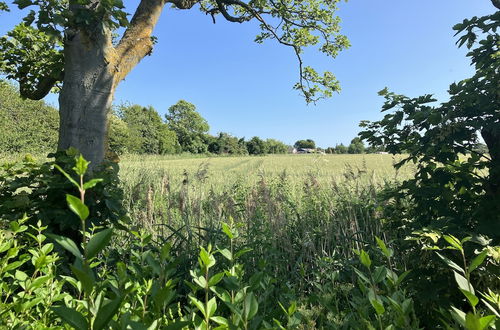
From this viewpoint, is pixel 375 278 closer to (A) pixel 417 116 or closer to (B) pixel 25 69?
(A) pixel 417 116

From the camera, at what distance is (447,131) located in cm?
209

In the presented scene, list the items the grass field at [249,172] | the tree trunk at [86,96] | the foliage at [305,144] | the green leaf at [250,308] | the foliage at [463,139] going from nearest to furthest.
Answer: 1. the green leaf at [250,308]
2. the foliage at [463,139]
3. the tree trunk at [86,96]
4. the grass field at [249,172]
5. the foliage at [305,144]

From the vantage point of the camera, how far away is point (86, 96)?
3.33 metres

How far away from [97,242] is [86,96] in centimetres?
333

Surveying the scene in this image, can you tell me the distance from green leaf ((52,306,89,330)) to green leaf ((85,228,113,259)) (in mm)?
108

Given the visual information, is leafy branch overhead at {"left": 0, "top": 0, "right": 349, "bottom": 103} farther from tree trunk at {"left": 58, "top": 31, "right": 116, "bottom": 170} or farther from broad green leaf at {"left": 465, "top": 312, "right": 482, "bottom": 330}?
broad green leaf at {"left": 465, "top": 312, "right": 482, "bottom": 330}

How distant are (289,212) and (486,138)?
2.49 m

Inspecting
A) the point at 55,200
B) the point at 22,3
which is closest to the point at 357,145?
the point at 55,200

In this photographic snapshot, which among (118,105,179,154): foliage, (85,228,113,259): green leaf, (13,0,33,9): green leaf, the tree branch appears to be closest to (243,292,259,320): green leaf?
(85,228,113,259): green leaf

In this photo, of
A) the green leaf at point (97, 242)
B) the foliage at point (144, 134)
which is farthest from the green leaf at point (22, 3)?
the foliage at point (144, 134)

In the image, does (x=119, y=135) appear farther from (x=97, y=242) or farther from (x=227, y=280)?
(x=97, y=242)

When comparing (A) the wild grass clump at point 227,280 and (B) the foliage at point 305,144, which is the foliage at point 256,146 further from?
(A) the wild grass clump at point 227,280

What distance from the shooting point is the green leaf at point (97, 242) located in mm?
500

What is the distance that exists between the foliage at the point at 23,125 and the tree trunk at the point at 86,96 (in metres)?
19.5
